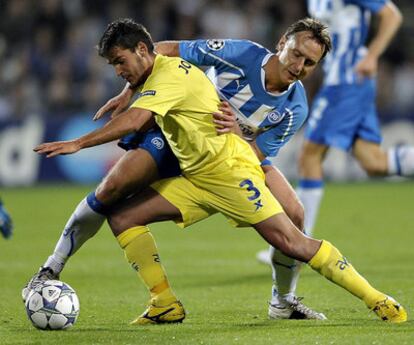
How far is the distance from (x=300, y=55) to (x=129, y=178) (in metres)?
1.11

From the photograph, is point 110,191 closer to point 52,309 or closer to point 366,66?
point 52,309

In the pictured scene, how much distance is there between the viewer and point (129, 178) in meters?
5.88

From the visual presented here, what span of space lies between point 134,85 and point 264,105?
0.74 meters

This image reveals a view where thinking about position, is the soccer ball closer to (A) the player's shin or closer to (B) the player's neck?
(A) the player's shin

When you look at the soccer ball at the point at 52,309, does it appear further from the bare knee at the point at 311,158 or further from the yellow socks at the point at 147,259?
the bare knee at the point at 311,158

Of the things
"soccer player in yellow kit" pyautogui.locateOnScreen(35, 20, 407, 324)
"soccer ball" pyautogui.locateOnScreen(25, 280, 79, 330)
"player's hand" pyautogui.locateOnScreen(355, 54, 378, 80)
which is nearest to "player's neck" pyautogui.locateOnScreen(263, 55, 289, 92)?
"soccer player in yellow kit" pyautogui.locateOnScreen(35, 20, 407, 324)

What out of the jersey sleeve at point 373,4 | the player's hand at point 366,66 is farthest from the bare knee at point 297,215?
the jersey sleeve at point 373,4

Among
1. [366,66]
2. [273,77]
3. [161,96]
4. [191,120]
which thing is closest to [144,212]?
[191,120]

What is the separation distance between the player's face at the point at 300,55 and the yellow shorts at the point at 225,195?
54 cm

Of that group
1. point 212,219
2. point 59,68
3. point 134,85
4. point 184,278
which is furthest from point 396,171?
point 59,68

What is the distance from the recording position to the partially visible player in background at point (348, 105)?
8.65 metres

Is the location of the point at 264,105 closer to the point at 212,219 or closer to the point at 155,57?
the point at 155,57

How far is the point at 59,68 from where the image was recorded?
53.5 feet

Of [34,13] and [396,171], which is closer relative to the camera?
[396,171]
